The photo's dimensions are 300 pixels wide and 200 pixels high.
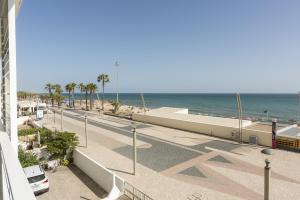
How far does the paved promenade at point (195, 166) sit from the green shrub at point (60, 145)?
2.15m

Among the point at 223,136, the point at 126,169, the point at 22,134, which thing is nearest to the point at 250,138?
the point at 223,136

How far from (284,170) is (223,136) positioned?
9598 millimetres

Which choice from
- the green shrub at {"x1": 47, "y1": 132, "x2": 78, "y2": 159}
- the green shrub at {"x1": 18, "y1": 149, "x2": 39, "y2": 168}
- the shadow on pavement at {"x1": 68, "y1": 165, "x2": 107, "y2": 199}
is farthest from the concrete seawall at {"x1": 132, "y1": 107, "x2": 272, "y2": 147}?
the green shrub at {"x1": 18, "y1": 149, "x2": 39, "y2": 168}

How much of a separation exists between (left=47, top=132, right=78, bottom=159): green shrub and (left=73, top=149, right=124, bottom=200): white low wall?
0.84 meters

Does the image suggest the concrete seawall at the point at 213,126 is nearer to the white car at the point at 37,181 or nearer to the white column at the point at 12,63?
the white car at the point at 37,181

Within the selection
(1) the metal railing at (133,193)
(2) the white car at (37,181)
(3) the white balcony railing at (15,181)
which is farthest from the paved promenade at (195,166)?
(3) the white balcony railing at (15,181)

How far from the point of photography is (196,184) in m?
13.2

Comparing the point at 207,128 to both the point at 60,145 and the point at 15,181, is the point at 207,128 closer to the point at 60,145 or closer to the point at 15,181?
the point at 60,145

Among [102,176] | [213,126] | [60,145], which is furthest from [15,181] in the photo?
[213,126]

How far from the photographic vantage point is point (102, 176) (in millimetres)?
14328

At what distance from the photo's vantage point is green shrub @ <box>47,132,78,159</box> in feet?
59.6

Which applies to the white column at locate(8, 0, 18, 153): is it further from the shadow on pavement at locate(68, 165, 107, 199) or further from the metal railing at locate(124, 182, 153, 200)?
the shadow on pavement at locate(68, 165, 107, 199)

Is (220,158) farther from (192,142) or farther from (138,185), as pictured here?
(138,185)

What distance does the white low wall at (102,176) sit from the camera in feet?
40.6
